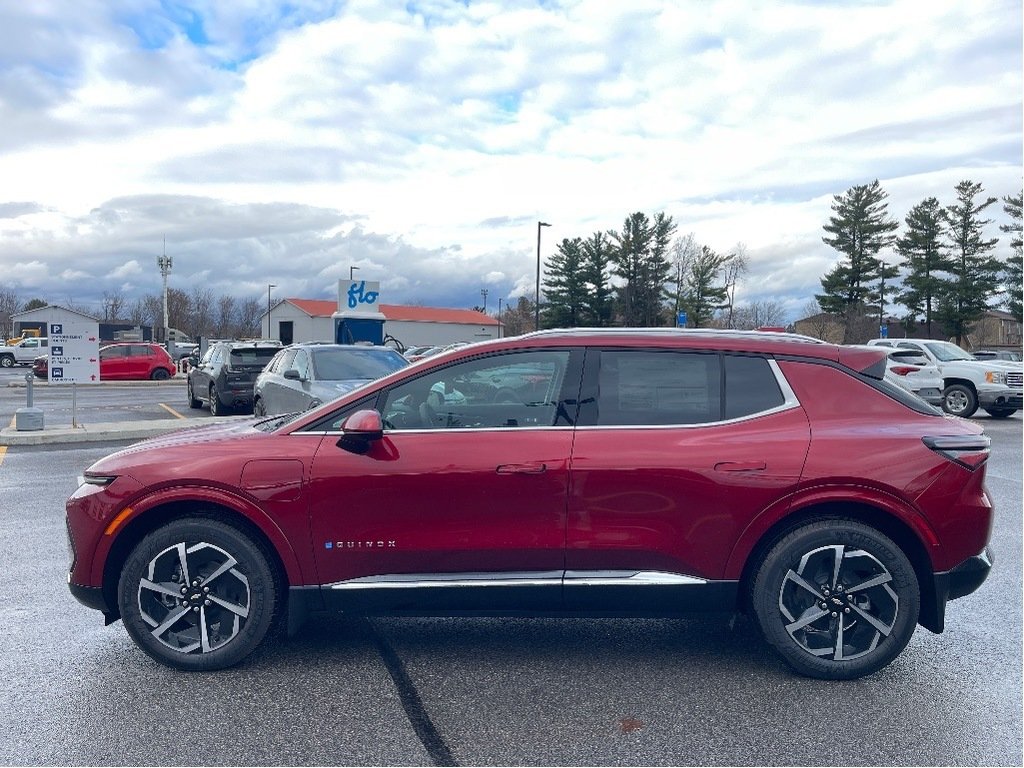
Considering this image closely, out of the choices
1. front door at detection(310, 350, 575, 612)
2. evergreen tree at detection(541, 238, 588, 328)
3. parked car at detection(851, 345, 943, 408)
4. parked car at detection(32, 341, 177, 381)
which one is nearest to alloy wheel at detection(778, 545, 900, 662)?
front door at detection(310, 350, 575, 612)

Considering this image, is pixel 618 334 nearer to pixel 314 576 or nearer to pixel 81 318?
pixel 314 576

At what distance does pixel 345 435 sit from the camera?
161 inches

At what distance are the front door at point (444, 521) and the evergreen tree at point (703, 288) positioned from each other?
211 feet

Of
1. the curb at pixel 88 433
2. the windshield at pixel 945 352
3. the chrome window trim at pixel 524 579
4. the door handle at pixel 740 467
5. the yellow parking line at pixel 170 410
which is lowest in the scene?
the yellow parking line at pixel 170 410

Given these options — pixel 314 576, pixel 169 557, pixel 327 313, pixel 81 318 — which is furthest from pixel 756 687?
pixel 327 313

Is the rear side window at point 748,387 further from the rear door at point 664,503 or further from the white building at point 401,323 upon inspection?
the white building at point 401,323

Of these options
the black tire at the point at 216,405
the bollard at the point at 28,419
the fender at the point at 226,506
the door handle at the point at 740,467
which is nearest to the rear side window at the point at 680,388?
the door handle at the point at 740,467

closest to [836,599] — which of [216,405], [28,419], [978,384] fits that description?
[28,419]

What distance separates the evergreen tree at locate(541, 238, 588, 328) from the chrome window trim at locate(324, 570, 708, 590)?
61.7 meters

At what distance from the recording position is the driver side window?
4.16 m

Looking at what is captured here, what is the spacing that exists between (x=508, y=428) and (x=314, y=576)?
116cm

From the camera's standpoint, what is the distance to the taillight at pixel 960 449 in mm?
4031

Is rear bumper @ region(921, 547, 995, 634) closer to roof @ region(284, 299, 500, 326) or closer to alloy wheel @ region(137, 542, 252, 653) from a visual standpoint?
alloy wheel @ region(137, 542, 252, 653)

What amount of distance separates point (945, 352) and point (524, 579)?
18.2 m
